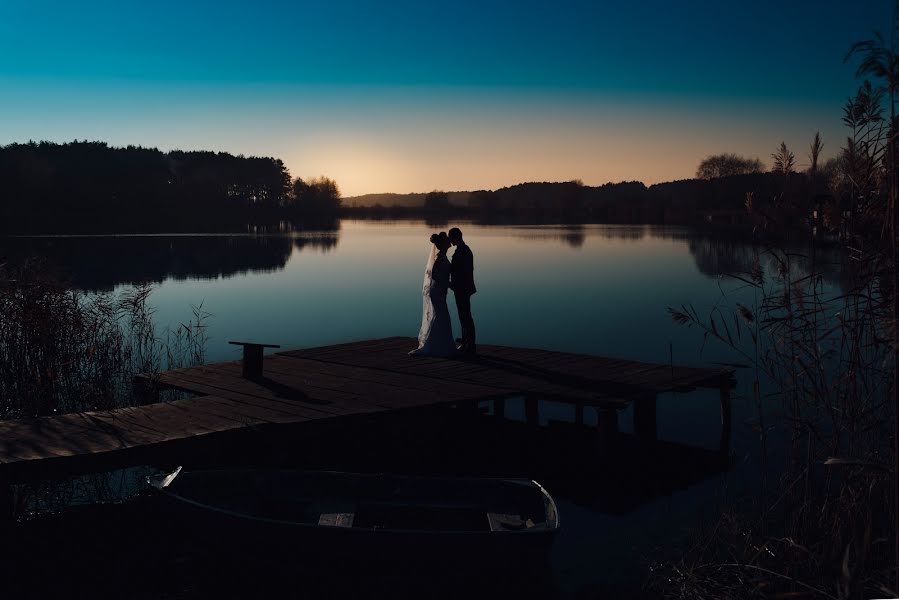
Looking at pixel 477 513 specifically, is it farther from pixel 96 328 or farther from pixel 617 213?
pixel 617 213

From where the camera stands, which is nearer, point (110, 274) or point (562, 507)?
point (562, 507)

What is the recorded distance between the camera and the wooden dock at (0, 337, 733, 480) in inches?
337

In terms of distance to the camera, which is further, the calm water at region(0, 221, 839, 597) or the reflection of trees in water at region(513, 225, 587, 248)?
the reflection of trees in water at region(513, 225, 587, 248)

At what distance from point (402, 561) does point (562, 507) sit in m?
3.65

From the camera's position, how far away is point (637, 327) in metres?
26.8

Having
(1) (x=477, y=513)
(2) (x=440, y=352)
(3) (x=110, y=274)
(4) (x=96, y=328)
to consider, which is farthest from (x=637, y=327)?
(3) (x=110, y=274)

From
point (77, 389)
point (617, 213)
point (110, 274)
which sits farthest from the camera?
point (617, 213)

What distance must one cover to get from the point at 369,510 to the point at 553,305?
82.2 ft

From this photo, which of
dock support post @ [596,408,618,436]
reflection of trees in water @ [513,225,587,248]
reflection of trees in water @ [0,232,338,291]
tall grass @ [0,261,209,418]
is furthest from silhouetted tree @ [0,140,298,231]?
dock support post @ [596,408,618,436]

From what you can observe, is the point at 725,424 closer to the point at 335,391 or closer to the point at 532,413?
the point at 532,413

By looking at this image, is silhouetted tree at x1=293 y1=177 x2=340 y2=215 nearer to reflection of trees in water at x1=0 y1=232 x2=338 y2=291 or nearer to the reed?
reflection of trees in water at x1=0 y1=232 x2=338 y2=291

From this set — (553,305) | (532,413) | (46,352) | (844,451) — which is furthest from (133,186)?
(844,451)

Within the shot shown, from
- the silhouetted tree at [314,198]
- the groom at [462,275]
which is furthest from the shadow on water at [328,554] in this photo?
the silhouetted tree at [314,198]

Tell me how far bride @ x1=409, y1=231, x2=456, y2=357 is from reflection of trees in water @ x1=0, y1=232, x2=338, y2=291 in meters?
22.0
